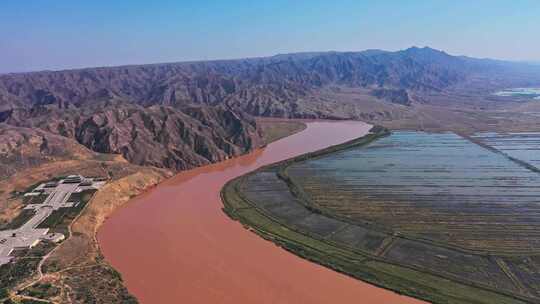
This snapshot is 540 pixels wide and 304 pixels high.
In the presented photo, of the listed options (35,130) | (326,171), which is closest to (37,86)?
(35,130)

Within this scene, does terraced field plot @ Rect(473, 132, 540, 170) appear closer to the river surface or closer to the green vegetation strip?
the green vegetation strip

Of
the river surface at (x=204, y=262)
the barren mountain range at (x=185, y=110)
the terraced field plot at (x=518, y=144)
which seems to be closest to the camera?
the river surface at (x=204, y=262)

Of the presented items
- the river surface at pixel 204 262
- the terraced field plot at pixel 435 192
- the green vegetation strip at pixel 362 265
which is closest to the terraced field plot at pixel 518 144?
the terraced field plot at pixel 435 192

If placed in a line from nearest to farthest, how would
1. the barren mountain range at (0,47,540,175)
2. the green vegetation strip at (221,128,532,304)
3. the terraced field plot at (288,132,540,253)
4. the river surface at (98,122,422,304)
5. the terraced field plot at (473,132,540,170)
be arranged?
the green vegetation strip at (221,128,532,304), the river surface at (98,122,422,304), the terraced field plot at (288,132,540,253), the terraced field plot at (473,132,540,170), the barren mountain range at (0,47,540,175)

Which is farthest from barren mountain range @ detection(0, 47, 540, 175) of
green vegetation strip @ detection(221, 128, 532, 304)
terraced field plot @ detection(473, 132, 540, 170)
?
green vegetation strip @ detection(221, 128, 532, 304)

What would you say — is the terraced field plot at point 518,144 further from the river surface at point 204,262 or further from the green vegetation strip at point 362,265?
the river surface at point 204,262

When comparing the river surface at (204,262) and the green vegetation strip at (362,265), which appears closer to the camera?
the green vegetation strip at (362,265)

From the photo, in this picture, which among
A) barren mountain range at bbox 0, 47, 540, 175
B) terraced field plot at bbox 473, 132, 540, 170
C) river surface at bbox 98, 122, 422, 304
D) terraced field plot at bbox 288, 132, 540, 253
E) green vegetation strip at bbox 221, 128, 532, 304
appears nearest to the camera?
green vegetation strip at bbox 221, 128, 532, 304

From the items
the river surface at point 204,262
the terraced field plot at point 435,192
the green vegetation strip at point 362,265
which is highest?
the terraced field plot at point 435,192

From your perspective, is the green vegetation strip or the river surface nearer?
the green vegetation strip
